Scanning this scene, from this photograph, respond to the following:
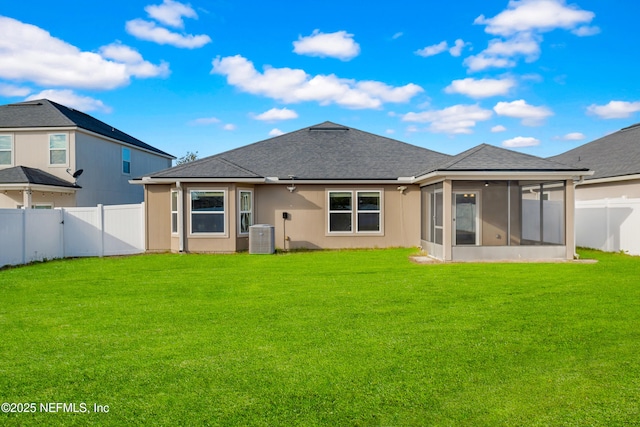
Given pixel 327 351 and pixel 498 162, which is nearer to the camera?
pixel 327 351

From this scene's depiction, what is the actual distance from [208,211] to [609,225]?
13749mm

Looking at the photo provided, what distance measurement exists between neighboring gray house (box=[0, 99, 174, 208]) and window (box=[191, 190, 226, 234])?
6.78 metres

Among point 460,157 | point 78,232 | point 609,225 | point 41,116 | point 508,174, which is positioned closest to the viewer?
point 508,174

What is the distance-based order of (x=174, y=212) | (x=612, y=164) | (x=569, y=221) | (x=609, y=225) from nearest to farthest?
(x=569, y=221), (x=609, y=225), (x=174, y=212), (x=612, y=164)

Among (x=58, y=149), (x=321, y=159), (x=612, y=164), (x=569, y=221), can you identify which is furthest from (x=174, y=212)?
(x=612, y=164)

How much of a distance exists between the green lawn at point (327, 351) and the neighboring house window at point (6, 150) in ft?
40.0

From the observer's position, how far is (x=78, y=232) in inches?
598

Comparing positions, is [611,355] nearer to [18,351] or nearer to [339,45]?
[18,351]

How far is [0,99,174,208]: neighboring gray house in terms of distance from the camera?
59.0 ft

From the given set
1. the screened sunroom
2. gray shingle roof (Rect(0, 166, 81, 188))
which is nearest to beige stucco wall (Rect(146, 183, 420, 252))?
the screened sunroom

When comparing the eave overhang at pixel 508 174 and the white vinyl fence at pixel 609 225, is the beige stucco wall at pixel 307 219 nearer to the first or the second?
the eave overhang at pixel 508 174

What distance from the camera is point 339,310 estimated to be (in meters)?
6.95

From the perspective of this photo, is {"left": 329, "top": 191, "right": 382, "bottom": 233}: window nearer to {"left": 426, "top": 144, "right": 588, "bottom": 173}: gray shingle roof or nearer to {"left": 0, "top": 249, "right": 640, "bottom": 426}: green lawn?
{"left": 426, "top": 144, "right": 588, "bottom": 173}: gray shingle roof

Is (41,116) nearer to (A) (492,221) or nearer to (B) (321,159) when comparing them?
(B) (321,159)
